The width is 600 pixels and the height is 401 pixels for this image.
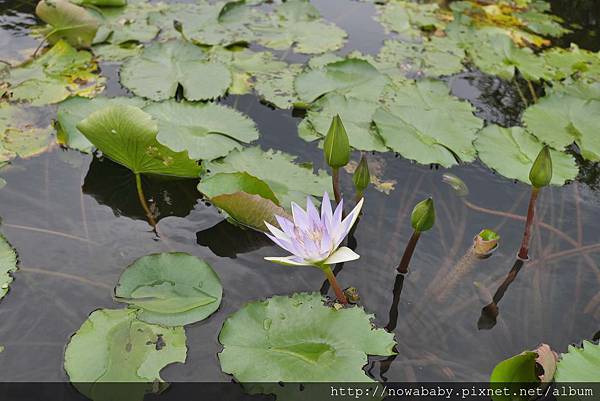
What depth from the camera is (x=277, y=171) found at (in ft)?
8.65

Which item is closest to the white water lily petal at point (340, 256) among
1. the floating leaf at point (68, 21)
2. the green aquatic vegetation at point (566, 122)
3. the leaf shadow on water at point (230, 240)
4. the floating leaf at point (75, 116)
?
the leaf shadow on water at point (230, 240)

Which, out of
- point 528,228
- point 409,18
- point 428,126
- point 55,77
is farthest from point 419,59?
point 55,77

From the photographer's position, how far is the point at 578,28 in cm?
495

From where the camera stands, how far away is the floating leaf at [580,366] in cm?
175

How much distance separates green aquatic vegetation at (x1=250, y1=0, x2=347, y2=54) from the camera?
3.97 metres

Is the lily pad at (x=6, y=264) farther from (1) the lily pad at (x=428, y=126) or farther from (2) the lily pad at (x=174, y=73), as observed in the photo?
(1) the lily pad at (x=428, y=126)

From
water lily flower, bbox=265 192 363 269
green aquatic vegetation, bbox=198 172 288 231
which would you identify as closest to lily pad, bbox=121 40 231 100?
green aquatic vegetation, bbox=198 172 288 231

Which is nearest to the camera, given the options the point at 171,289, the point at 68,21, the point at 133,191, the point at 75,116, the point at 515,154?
the point at 171,289

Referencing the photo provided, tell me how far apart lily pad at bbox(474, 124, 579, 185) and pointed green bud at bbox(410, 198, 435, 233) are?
3.09 ft

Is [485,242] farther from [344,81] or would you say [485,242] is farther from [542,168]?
[344,81]

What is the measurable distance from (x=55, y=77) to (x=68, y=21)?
1.53ft

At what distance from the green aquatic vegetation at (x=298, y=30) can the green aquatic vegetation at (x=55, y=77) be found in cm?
127

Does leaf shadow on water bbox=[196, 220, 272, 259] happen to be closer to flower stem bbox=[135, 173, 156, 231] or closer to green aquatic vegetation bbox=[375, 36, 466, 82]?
flower stem bbox=[135, 173, 156, 231]

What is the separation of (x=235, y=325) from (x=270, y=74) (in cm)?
214
